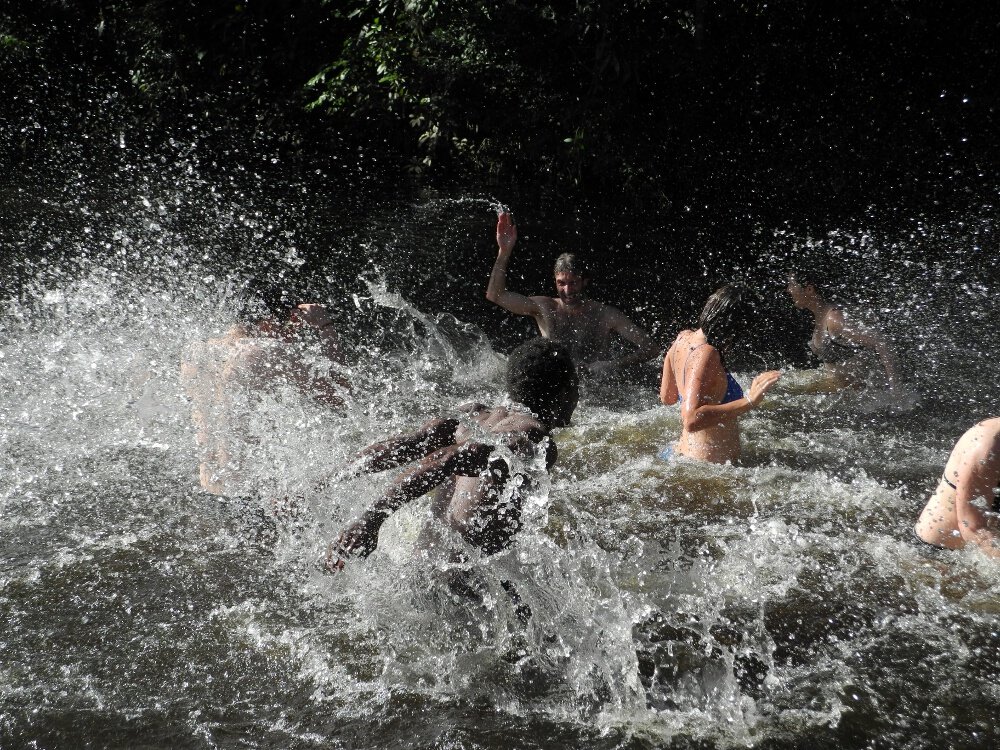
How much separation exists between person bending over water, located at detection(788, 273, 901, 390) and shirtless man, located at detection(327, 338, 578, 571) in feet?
13.0

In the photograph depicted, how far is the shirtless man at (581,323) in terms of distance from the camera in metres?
7.60

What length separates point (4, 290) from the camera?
9.46 meters

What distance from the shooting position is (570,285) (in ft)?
24.9

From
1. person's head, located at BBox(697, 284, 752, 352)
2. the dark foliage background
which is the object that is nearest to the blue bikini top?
person's head, located at BBox(697, 284, 752, 352)

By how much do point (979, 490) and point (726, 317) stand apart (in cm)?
165

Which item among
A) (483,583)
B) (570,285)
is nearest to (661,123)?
(570,285)

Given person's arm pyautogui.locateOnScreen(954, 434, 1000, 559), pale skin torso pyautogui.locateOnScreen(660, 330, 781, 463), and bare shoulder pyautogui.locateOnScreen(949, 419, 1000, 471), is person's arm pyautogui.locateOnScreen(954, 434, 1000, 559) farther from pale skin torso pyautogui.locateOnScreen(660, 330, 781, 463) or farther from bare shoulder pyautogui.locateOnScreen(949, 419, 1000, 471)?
pale skin torso pyautogui.locateOnScreen(660, 330, 781, 463)

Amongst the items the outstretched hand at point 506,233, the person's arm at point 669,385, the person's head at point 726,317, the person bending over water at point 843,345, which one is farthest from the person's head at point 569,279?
the person's head at point 726,317

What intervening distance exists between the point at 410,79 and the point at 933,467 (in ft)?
28.6

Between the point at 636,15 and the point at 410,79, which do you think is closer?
the point at 636,15

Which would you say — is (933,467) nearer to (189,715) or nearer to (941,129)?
(189,715)

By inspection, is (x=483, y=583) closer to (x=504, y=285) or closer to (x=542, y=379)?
(x=542, y=379)

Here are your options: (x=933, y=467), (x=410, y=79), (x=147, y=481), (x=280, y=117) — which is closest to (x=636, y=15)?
(x=410, y=79)

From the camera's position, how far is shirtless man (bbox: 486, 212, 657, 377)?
7.60m
